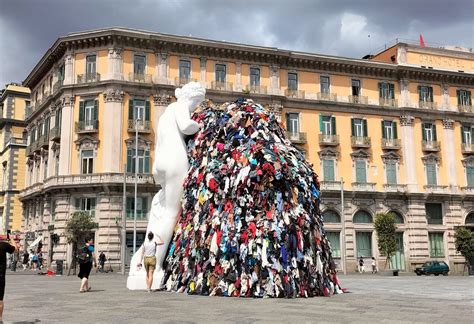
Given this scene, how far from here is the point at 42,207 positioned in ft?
139

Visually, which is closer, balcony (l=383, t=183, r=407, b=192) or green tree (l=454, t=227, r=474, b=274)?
green tree (l=454, t=227, r=474, b=274)

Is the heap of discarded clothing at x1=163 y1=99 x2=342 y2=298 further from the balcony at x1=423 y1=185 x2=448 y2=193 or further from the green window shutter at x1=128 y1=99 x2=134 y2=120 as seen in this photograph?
the balcony at x1=423 y1=185 x2=448 y2=193

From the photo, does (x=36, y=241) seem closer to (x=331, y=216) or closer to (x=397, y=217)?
(x=331, y=216)

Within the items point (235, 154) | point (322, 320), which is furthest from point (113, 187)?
point (322, 320)

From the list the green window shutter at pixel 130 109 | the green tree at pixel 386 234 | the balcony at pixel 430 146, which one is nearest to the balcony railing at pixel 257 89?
the green window shutter at pixel 130 109

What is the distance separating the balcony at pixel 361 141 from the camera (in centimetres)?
4475

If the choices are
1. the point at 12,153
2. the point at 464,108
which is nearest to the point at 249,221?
the point at 464,108

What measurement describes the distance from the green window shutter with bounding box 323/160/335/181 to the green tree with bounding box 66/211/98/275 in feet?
62.0

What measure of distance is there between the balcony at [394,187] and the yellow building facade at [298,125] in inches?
3.8

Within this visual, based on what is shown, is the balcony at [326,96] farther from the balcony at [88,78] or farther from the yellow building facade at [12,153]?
the yellow building facade at [12,153]

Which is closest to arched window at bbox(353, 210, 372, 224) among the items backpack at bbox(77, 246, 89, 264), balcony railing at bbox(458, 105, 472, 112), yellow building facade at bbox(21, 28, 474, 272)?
yellow building facade at bbox(21, 28, 474, 272)

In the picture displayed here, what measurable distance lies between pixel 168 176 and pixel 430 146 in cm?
3649

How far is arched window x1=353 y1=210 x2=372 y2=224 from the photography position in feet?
143

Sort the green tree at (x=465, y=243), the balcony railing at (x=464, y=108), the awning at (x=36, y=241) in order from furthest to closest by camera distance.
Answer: the balcony railing at (x=464, y=108)
the awning at (x=36, y=241)
the green tree at (x=465, y=243)
